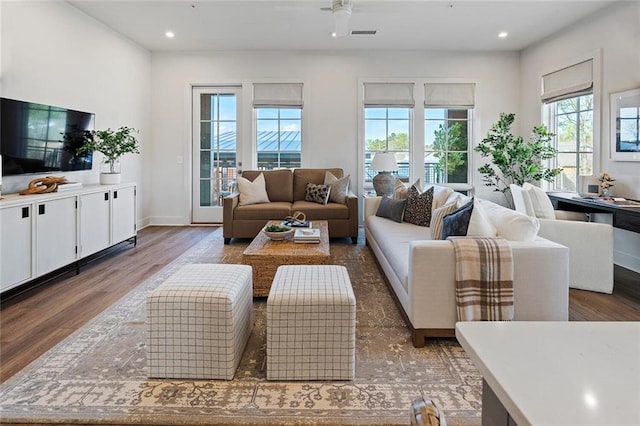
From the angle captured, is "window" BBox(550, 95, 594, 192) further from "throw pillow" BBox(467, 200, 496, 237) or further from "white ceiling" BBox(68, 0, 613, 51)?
"throw pillow" BBox(467, 200, 496, 237)

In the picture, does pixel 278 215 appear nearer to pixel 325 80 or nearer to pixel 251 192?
pixel 251 192

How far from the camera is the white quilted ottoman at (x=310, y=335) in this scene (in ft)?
6.66

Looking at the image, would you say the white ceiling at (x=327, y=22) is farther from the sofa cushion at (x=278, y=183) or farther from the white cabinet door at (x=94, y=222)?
the white cabinet door at (x=94, y=222)

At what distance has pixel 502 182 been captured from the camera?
22.0 feet

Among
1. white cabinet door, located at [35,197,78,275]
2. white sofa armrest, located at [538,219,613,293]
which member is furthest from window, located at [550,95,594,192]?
white cabinet door, located at [35,197,78,275]

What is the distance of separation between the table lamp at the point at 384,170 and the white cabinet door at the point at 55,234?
3833 mm

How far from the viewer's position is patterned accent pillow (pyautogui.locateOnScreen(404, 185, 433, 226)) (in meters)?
4.27

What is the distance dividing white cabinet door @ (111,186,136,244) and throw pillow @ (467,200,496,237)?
12.5 feet

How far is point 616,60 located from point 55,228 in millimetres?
5900

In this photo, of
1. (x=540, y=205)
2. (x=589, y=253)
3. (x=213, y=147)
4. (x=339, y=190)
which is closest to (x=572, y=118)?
(x=540, y=205)

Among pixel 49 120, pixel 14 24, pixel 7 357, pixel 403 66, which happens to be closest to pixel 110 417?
pixel 7 357

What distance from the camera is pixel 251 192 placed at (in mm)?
5617

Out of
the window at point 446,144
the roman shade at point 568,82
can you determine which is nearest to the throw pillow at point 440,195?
the roman shade at point 568,82

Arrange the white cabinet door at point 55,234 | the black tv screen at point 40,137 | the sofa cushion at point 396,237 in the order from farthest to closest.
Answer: the black tv screen at point 40,137 < the white cabinet door at point 55,234 < the sofa cushion at point 396,237
